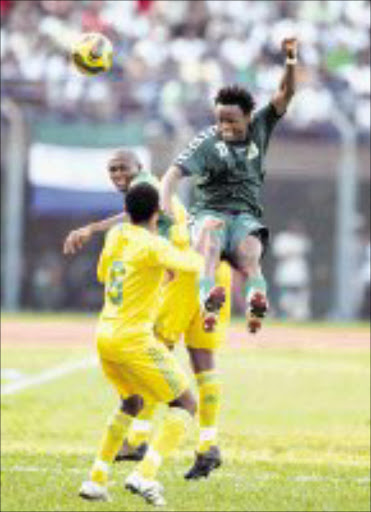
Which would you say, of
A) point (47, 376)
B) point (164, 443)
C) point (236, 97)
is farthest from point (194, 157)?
point (47, 376)

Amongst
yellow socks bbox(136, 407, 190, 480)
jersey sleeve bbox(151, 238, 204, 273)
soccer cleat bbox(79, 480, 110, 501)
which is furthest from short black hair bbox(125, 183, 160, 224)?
soccer cleat bbox(79, 480, 110, 501)

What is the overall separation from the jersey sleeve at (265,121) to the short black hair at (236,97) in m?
0.24

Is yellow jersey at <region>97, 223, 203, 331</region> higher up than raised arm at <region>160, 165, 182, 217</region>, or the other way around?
raised arm at <region>160, 165, 182, 217</region>

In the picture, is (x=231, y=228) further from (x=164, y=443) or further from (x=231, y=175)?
(x=164, y=443)

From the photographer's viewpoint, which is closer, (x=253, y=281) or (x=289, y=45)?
(x=289, y=45)

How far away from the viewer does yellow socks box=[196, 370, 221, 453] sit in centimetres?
1012

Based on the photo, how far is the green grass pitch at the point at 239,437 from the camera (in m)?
10.3

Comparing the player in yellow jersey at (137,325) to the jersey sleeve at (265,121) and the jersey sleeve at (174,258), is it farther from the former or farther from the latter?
the jersey sleeve at (265,121)

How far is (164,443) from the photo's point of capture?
31.0ft

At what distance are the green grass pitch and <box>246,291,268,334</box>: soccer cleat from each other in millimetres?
1544

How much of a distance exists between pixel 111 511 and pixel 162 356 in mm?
1077

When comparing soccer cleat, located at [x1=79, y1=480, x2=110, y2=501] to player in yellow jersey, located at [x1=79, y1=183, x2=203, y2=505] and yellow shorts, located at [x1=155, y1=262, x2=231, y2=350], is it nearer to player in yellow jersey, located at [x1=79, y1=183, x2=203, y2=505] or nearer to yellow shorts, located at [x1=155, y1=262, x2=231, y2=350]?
player in yellow jersey, located at [x1=79, y1=183, x2=203, y2=505]

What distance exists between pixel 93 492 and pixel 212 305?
1.33 m

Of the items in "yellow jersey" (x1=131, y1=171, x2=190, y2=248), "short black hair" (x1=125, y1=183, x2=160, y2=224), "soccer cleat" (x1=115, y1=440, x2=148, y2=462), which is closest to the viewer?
"short black hair" (x1=125, y1=183, x2=160, y2=224)
